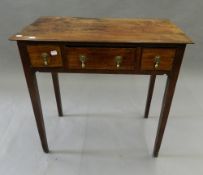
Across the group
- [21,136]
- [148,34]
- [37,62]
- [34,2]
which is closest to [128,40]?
[148,34]

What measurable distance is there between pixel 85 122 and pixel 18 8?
1122 mm

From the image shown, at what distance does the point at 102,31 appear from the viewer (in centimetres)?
100

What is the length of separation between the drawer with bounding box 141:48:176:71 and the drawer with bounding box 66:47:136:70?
0.05 meters

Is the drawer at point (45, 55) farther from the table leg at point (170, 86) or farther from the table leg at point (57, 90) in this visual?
the table leg at point (170, 86)

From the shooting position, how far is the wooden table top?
887mm

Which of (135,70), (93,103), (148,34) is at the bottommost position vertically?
(93,103)

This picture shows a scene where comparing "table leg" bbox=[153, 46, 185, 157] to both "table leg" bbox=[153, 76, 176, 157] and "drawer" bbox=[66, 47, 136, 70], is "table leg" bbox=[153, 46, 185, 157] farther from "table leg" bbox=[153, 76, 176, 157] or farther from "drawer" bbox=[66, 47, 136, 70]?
"drawer" bbox=[66, 47, 136, 70]

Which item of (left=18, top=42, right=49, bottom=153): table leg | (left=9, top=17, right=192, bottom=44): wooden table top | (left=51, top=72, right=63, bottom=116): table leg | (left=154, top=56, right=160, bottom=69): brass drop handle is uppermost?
(left=9, top=17, right=192, bottom=44): wooden table top

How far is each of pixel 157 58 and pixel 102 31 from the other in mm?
287

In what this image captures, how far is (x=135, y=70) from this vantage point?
96cm

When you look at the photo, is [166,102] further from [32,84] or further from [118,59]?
[32,84]

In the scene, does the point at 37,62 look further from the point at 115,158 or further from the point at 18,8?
the point at 18,8

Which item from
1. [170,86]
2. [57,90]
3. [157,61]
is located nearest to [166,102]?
[170,86]

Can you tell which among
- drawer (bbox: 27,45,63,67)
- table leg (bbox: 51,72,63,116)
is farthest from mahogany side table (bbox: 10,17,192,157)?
table leg (bbox: 51,72,63,116)
